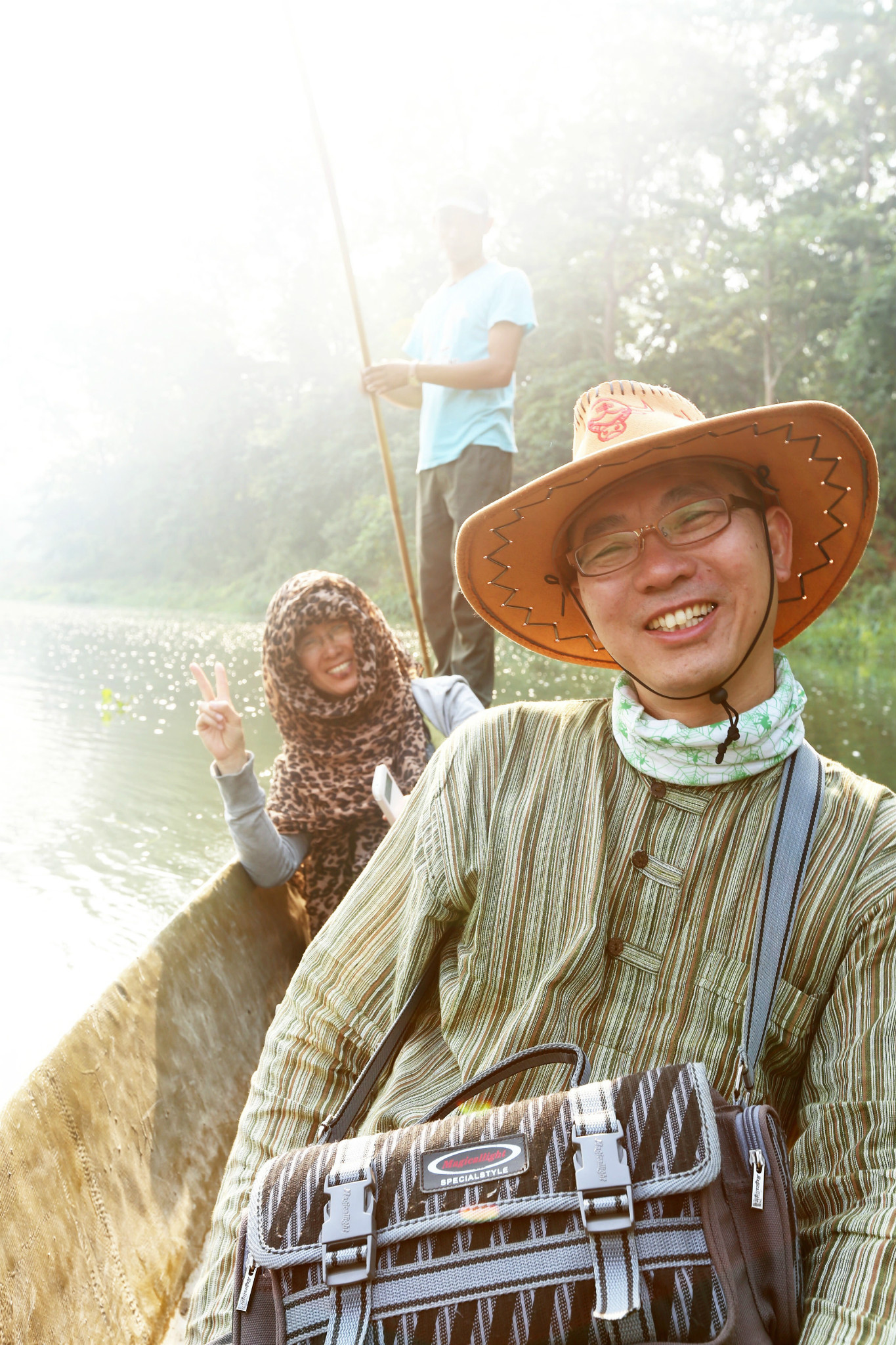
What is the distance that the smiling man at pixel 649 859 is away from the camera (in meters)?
0.93

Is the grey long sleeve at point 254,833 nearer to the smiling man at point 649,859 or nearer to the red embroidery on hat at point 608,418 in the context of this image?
the smiling man at point 649,859

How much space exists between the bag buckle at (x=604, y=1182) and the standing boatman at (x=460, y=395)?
230cm

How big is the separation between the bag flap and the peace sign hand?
1.21 m

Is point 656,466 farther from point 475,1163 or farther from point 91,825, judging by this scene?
point 91,825

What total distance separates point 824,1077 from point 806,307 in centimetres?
1512

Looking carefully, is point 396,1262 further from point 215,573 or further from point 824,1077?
point 215,573

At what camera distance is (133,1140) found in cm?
141

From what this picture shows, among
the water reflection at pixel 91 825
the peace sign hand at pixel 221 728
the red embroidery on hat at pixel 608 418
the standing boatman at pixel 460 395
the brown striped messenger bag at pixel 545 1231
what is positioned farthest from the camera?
the water reflection at pixel 91 825

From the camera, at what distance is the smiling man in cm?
93

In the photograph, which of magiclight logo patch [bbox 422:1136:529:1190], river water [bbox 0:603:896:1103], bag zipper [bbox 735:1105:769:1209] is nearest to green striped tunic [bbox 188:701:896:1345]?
bag zipper [bbox 735:1105:769:1209]

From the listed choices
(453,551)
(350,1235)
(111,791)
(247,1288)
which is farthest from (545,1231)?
(111,791)

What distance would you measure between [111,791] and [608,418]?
15.0ft

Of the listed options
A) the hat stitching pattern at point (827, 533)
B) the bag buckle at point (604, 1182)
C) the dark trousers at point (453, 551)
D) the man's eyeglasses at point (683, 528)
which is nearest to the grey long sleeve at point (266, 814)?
the dark trousers at point (453, 551)

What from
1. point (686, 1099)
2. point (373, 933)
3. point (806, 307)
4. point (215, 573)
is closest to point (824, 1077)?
point (686, 1099)
